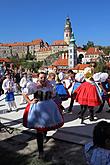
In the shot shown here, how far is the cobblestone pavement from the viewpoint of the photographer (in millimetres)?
4762

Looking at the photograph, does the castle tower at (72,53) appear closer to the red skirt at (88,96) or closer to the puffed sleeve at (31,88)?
the red skirt at (88,96)

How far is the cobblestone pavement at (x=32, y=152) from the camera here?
15.6 feet

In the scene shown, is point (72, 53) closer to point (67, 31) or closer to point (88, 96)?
point (67, 31)

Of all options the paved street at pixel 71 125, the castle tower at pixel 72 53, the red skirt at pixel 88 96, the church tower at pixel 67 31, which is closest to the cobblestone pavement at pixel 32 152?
the paved street at pixel 71 125

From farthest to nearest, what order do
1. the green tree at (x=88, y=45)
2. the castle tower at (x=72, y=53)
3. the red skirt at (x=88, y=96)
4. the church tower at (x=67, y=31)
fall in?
1. the church tower at (x=67, y=31)
2. the green tree at (x=88, y=45)
3. the castle tower at (x=72, y=53)
4. the red skirt at (x=88, y=96)

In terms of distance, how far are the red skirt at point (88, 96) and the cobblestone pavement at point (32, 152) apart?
146cm

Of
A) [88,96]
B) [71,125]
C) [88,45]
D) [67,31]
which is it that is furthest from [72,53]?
[88,96]

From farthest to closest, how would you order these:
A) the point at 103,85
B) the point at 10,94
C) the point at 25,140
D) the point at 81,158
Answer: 1. the point at 10,94
2. the point at 103,85
3. the point at 25,140
4. the point at 81,158

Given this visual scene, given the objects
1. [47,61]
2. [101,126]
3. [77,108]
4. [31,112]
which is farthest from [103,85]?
[47,61]

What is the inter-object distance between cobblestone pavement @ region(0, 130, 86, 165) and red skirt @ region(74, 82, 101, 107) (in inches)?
57.6

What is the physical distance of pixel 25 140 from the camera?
19.4 ft

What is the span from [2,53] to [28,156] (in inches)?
5959

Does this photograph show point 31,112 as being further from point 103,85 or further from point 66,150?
point 103,85

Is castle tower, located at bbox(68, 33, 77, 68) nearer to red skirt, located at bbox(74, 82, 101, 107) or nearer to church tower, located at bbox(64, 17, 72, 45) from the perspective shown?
church tower, located at bbox(64, 17, 72, 45)
